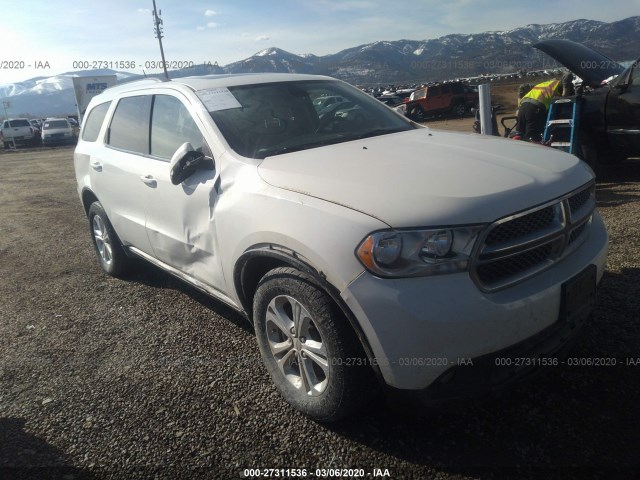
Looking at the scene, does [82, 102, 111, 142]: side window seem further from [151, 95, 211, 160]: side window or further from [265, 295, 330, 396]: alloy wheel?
[265, 295, 330, 396]: alloy wheel

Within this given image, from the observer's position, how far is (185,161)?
2.86 metres

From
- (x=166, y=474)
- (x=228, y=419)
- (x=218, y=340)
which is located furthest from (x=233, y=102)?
(x=166, y=474)

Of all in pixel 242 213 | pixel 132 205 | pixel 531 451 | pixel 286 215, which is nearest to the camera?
pixel 531 451

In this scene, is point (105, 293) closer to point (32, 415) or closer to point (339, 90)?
point (32, 415)

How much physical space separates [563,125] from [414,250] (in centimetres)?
631

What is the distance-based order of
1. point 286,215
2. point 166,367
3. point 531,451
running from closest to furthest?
point 531,451 → point 286,215 → point 166,367

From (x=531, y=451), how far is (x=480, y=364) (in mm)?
547

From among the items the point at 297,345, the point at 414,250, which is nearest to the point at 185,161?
the point at 297,345

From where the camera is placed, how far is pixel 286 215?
2.28m

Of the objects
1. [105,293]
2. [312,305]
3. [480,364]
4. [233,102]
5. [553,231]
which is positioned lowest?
[105,293]

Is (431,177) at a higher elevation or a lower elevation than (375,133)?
lower

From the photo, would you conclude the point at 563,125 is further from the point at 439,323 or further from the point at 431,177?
the point at 439,323

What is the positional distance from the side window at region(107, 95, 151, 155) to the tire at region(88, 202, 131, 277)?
735 mm

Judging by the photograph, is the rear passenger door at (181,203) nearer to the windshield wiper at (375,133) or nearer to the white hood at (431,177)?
the white hood at (431,177)
